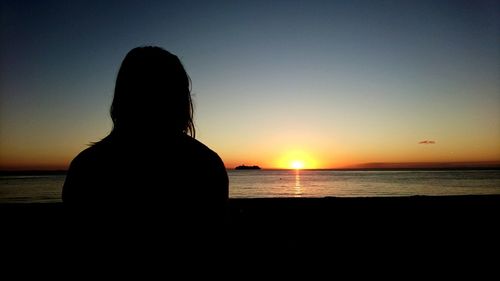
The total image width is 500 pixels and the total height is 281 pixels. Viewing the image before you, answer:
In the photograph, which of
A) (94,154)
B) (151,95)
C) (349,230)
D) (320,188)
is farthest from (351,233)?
(320,188)

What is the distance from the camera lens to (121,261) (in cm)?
135

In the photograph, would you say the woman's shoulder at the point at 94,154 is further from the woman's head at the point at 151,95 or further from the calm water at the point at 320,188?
the calm water at the point at 320,188

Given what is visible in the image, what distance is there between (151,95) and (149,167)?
40 cm

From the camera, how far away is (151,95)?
1583 mm

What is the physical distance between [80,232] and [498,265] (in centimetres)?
522

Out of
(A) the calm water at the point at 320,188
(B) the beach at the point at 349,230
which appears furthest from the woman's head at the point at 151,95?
(A) the calm water at the point at 320,188

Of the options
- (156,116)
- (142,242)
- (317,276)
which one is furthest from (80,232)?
(317,276)

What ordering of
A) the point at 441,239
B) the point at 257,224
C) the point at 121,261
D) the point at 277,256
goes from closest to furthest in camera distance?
1. the point at 121,261
2. the point at 277,256
3. the point at 441,239
4. the point at 257,224

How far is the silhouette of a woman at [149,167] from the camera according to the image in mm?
1382

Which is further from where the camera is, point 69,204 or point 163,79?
point 163,79

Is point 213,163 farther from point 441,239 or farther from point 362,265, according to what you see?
point 441,239

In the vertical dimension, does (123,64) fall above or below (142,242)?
above

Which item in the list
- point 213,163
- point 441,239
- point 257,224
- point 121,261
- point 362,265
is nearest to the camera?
point 121,261

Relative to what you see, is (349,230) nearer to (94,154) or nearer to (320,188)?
(94,154)
